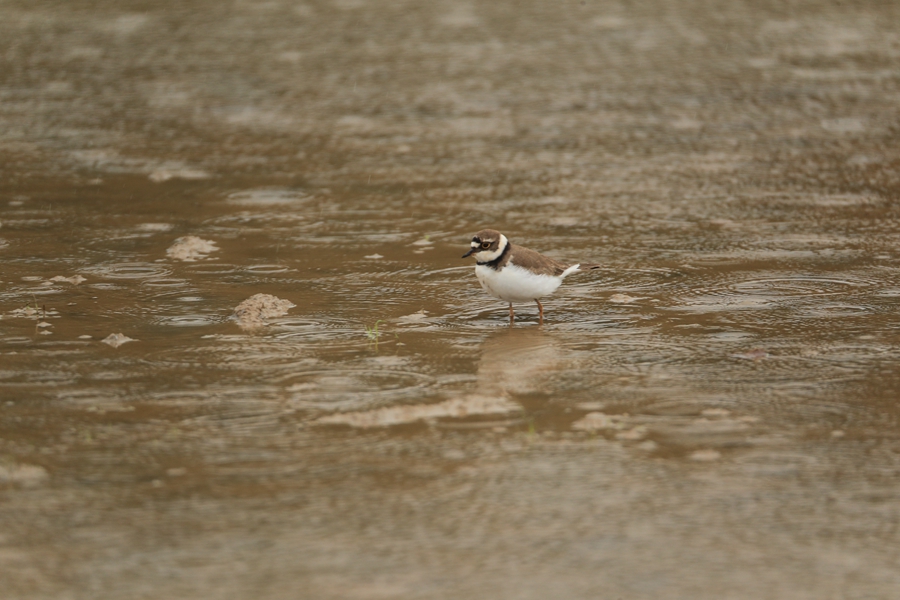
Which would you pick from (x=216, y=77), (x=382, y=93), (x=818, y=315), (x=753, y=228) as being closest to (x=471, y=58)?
(x=382, y=93)

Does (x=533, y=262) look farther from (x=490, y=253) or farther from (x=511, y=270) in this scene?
(x=490, y=253)

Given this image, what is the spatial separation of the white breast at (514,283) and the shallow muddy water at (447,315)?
24 cm

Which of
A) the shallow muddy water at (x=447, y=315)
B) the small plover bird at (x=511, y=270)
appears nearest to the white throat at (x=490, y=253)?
the small plover bird at (x=511, y=270)

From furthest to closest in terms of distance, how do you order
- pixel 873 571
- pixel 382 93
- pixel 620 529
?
pixel 382 93, pixel 620 529, pixel 873 571

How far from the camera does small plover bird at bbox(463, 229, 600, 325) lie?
8062 mm

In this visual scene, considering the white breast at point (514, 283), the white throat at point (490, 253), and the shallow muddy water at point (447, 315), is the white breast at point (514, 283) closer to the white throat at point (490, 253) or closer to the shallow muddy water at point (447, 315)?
the white throat at point (490, 253)

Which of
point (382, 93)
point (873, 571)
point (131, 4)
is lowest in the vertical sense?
point (873, 571)

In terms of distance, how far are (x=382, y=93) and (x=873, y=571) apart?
1067 cm

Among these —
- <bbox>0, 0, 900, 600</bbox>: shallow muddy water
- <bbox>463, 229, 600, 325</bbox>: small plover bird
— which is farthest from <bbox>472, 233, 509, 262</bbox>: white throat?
<bbox>0, 0, 900, 600</bbox>: shallow muddy water

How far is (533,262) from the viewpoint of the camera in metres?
8.15

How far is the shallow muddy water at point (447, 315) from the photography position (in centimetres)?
506

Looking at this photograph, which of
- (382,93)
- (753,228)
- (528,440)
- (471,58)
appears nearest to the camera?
(528,440)

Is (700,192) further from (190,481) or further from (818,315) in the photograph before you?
(190,481)

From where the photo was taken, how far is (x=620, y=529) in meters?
5.15
